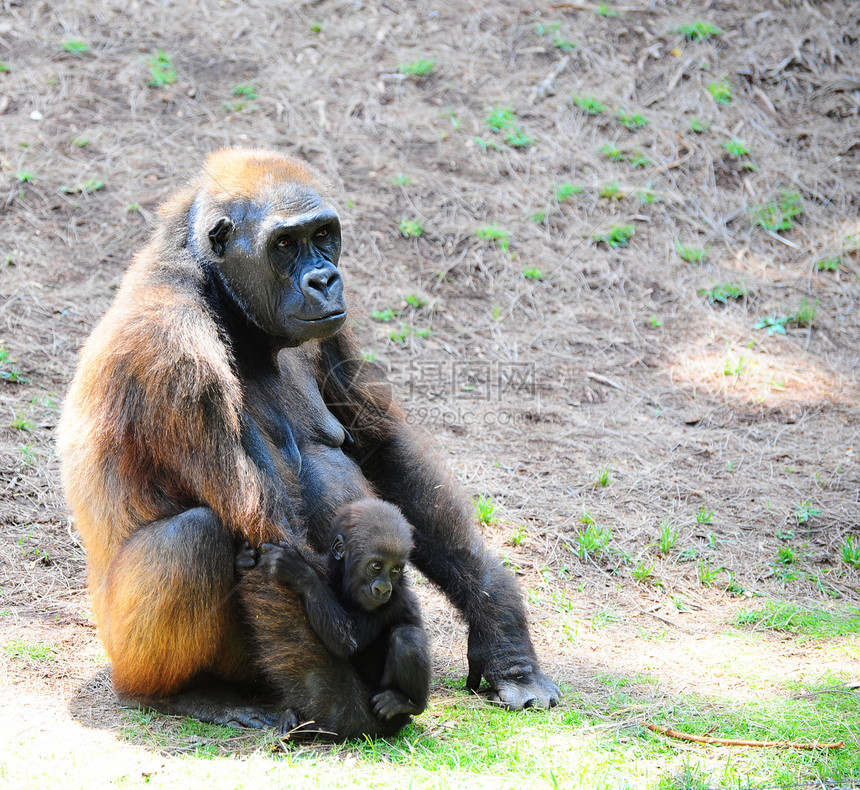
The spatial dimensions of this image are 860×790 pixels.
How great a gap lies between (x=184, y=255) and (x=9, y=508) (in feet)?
8.31

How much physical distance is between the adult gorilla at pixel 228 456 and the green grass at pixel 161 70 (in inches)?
226

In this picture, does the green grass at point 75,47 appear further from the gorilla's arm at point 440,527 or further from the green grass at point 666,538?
the green grass at point 666,538

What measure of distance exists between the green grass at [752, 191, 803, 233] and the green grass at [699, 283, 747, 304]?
1051mm

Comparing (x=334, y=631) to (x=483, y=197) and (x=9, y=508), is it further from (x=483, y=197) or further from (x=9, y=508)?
(x=483, y=197)

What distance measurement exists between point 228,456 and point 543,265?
5554mm

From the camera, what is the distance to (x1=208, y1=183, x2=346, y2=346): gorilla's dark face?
4125 millimetres

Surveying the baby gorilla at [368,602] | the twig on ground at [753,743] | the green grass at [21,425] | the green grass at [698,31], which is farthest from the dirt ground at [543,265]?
the baby gorilla at [368,602]

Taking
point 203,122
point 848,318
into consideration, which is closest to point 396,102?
point 203,122

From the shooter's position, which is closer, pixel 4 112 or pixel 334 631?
pixel 334 631

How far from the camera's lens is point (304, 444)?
4441 millimetres

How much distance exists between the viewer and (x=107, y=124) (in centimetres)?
920

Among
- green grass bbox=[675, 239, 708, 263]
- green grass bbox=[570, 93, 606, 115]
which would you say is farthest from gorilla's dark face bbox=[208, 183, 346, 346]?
green grass bbox=[570, 93, 606, 115]

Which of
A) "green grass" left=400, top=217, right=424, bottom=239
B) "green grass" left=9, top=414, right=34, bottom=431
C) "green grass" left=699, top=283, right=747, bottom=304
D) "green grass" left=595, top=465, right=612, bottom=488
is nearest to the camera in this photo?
"green grass" left=9, top=414, right=34, bottom=431

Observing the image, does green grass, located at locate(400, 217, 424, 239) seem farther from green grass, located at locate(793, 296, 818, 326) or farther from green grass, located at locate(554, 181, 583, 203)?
green grass, located at locate(793, 296, 818, 326)
